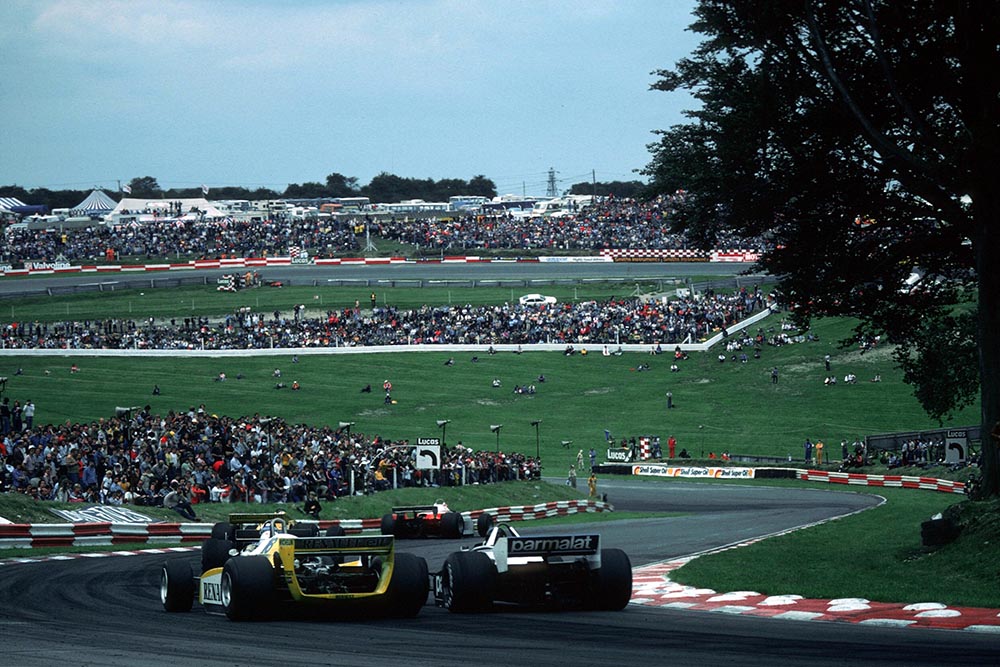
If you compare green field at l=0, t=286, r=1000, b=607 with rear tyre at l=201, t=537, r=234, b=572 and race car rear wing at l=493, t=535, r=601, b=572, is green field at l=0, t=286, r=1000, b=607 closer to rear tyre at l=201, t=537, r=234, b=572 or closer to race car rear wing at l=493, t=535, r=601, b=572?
rear tyre at l=201, t=537, r=234, b=572

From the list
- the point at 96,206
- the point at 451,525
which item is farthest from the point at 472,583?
the point at 96,206

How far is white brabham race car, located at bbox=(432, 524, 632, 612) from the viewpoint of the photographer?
16266 millimetres

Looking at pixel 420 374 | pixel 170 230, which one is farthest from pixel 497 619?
pixel 170 230

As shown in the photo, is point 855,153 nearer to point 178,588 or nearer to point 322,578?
point 322,578

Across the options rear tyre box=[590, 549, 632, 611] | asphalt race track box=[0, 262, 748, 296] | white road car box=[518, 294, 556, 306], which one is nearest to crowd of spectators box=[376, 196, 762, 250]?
asphalt race track box=[0, 262, 748, 296]

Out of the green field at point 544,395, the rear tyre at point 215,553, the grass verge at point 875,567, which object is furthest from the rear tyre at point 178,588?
the green field at point 544,395

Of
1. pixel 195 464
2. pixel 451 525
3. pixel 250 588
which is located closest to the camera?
pixel 250 588

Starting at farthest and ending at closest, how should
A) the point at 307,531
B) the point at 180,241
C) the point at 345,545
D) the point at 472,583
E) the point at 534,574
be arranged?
the point at 180,241
the point at 307,531
the point at 534,574
the point at 472,583
the point at 345,545

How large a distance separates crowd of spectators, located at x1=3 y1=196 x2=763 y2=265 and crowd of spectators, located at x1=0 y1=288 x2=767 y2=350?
35.8m

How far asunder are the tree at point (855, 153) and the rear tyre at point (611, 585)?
856cm

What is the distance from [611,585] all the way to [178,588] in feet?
18.9

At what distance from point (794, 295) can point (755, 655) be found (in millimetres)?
13098

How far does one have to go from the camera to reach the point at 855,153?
78.3 feet

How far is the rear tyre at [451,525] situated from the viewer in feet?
106
